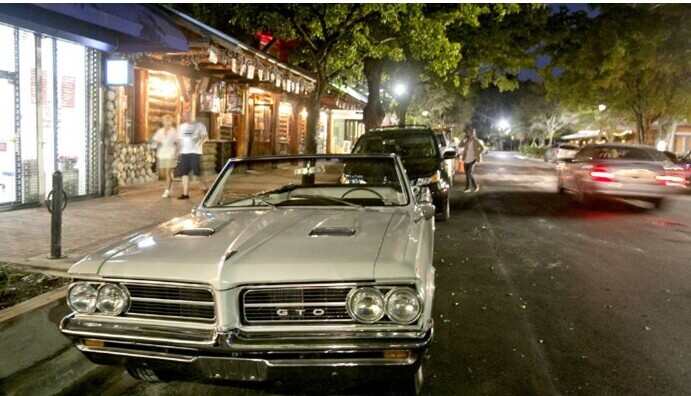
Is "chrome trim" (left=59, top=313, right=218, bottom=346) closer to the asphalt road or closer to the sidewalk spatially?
the asphalt road

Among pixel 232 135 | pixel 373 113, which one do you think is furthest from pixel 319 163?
pixel 373 113

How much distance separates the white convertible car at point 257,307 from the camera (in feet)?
9.31

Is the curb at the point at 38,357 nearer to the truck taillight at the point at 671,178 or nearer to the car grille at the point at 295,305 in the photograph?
the car grille at the point at 295,305

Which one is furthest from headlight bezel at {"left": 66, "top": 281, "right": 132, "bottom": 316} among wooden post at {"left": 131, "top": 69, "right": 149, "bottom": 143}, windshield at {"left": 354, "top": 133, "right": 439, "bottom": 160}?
wooden post at {"left": 131, "top": 69, "right": 149, "bottom": 143}

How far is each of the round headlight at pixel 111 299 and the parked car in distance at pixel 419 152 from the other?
7.25 meters

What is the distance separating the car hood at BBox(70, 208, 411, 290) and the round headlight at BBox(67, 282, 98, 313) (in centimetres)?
8

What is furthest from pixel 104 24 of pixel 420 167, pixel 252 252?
pixel 252 252

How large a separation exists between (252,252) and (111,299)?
82 cm

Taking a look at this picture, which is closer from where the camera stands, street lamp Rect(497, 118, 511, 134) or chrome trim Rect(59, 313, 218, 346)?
chrome trim Rect(59, 313, 218, 346)

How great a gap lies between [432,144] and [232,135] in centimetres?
1021

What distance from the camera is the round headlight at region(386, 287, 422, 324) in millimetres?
2949

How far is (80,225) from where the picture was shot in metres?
8.51

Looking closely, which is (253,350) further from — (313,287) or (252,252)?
(252,252)

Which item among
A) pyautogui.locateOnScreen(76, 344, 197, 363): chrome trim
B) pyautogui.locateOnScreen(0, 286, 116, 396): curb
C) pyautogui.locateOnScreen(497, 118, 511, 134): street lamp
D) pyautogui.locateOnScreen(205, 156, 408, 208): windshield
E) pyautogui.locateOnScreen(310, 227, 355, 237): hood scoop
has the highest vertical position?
pyautogui.locateOnScreen(497, 118, 511, 134): street lamp
